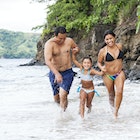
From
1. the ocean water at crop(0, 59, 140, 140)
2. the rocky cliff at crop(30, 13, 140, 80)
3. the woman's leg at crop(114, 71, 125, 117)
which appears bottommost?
the rocky cliff at crop(30, 13, 140, 80)

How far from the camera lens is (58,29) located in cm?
719

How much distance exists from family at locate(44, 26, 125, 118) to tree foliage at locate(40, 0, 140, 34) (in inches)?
638

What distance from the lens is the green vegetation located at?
16754 centimetres

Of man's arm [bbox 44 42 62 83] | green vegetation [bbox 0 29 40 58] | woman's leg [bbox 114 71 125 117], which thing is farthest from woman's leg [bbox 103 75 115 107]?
green vegetation [bbox 0 29 40 58]

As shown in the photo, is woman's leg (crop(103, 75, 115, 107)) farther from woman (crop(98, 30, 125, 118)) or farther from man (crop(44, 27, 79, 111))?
man (crop(44, 27, 79, 111))

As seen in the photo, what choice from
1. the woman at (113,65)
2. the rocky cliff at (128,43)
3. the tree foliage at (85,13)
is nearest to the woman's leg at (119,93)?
the woman at (113,65)

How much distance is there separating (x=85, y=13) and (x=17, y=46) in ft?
479

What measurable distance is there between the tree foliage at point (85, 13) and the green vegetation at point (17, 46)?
412 ft

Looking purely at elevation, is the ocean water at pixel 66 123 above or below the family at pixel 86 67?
below

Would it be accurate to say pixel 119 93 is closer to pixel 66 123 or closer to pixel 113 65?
pixel 113 65

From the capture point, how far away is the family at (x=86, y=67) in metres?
7.10

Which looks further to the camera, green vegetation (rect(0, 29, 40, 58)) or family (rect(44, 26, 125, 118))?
green vegetation (rect(0, 29, 40, 58))

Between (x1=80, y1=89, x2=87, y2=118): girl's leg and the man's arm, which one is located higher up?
the man's arm

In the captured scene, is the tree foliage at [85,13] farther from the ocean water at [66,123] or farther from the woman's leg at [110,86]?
the woman's leg at [110,86]
